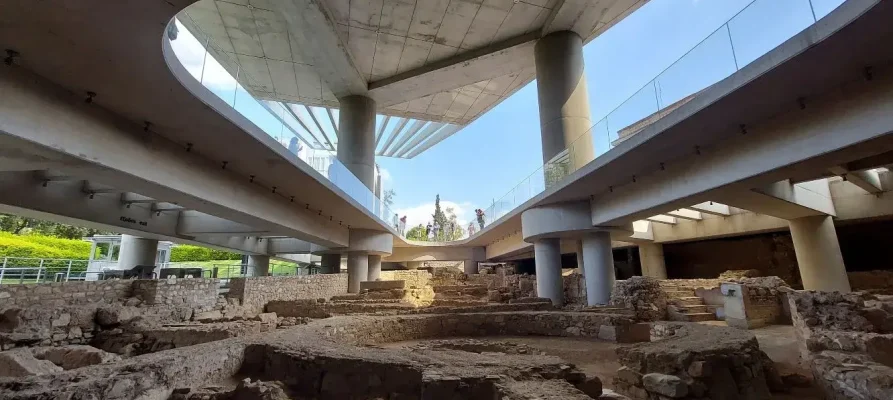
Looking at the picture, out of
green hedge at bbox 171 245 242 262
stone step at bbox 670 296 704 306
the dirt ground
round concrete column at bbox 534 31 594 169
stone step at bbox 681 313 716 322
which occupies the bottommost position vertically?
the dirt ground

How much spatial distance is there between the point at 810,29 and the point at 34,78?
36.2 feet

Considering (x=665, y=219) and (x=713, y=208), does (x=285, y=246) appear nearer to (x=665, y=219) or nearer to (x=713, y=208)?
(x=665, y=219)

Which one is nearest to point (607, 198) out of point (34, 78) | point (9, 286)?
point (34, 78)

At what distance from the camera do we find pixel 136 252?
16.9 m

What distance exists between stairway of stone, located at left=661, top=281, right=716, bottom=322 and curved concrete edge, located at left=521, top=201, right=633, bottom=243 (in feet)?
9.14

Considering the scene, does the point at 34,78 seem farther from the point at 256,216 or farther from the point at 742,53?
the point at 742,53

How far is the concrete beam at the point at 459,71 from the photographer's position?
17688mm

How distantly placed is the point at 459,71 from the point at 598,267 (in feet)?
39.0

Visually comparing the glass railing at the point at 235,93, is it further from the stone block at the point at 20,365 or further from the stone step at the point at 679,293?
the stone step at the point at 679,293

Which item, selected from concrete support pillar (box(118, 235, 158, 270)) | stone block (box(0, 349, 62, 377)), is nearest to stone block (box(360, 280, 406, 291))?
concrete support pillar (box(118, 235, 158, 270))

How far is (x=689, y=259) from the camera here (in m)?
22.2

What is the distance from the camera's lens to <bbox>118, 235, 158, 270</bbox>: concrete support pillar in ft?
55.5

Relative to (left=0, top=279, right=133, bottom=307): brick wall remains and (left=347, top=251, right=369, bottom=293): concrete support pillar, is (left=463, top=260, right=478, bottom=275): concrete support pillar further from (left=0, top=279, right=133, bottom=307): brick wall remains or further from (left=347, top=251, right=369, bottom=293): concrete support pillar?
(left=0, top=279, right=133, bottom=307): brick wall remains

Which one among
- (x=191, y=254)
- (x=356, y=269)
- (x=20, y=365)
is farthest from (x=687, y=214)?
(x=191, y=254)
